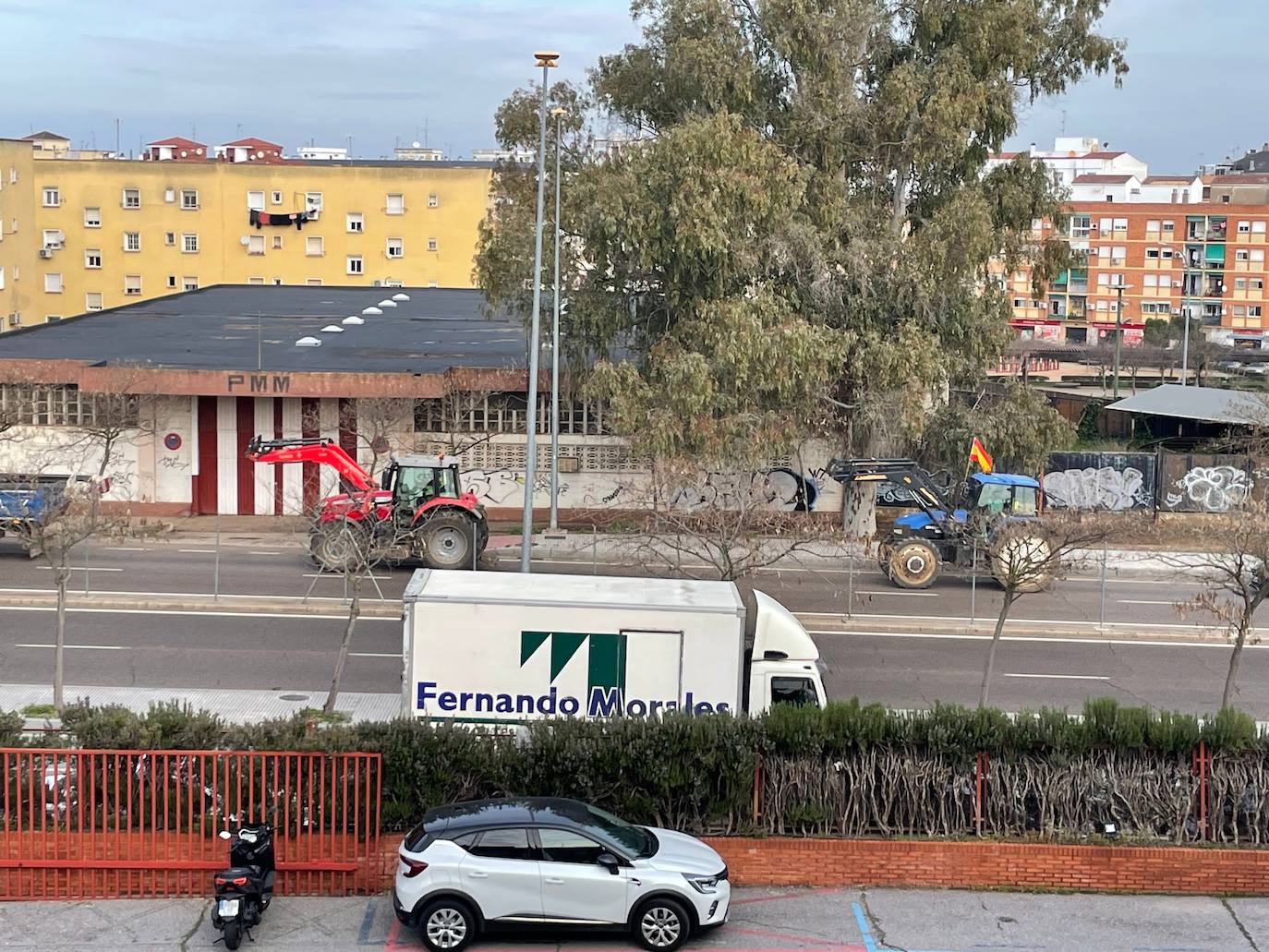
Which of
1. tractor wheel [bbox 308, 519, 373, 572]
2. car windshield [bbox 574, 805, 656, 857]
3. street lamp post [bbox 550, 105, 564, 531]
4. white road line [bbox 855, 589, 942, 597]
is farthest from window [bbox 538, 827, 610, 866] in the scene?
street lamp post [bbox 550, 105, 564, 531]

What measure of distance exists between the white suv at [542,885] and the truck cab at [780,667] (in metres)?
4.33

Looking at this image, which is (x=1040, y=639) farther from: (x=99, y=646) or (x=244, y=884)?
(x=244, y=884)

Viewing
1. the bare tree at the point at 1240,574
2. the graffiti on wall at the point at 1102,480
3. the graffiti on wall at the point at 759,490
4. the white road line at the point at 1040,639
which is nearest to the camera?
the bare tree at the point at 1240,574

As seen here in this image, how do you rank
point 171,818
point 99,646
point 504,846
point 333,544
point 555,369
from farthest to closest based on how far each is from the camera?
point 555,369, point 333,544, point 99,646, point 171,818, point 504,846

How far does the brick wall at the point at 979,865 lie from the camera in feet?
47.3

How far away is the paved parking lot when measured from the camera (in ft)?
42.7

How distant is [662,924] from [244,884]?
3580mm

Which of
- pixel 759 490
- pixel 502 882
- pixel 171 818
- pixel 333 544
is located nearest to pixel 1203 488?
pixel 759 490

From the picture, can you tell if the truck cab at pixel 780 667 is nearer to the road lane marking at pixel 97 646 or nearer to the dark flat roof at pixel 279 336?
the road lane marking at pixel 97 646

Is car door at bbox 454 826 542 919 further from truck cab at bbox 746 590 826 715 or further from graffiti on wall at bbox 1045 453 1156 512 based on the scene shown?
graffiti on wall at bbox 1045 453 1156 512

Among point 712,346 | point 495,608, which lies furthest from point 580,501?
point 495,608

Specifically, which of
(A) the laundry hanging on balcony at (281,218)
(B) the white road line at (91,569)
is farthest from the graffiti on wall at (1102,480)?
(A) the laundry hanging on balcony at (281,218)

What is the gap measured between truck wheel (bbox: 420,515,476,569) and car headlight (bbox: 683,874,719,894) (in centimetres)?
1675

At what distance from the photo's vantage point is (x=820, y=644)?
2494 cm
